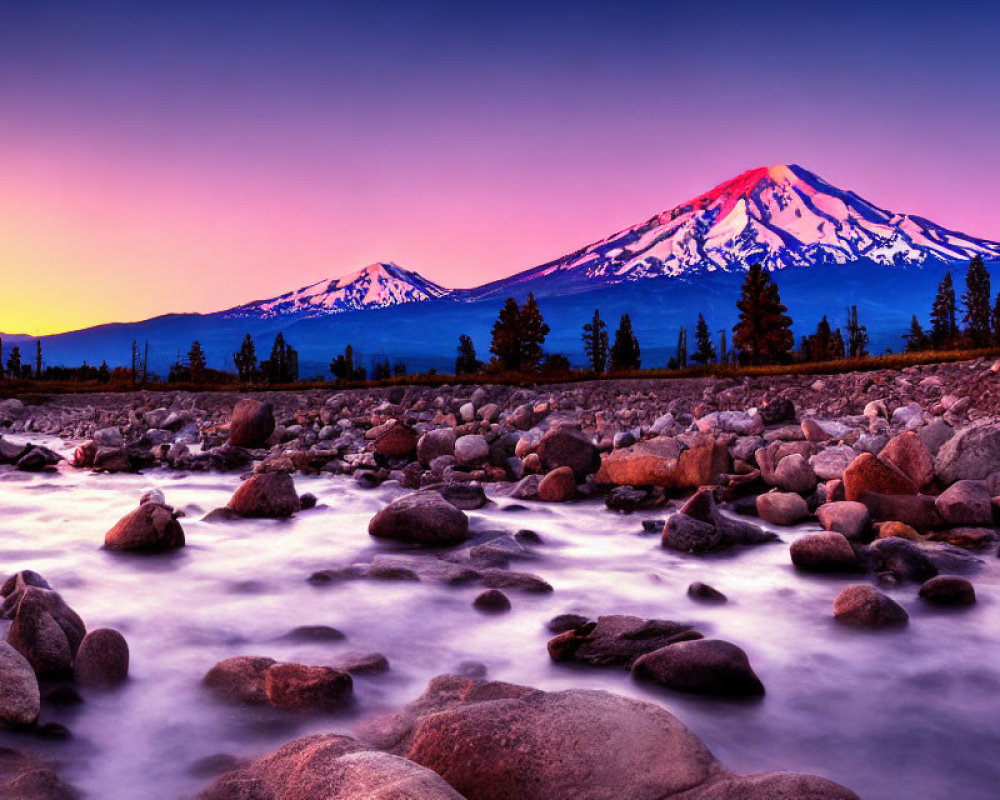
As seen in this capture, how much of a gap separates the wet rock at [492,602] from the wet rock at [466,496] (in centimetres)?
383

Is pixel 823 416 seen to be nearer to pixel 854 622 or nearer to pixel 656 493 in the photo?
pixel 656 493

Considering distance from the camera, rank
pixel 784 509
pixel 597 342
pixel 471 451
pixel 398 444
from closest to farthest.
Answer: pixel 784 509, pixel 471 451, pixel 398 444, pixel 597 342

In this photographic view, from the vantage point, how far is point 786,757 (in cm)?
317

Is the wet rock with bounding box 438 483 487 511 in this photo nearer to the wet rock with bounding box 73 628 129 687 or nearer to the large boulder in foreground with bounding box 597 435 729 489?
the large boulder in foreground with bounding box 597 435 729 489

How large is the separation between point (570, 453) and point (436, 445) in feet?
9.68

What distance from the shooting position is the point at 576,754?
8.65ft

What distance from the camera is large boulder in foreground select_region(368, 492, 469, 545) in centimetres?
710

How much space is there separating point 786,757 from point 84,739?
313 centimetres

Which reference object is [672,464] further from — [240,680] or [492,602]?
[240,680]

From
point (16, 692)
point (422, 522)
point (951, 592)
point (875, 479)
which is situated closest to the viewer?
point (16, 692)

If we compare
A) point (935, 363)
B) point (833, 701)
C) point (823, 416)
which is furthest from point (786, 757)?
point (935, 363)

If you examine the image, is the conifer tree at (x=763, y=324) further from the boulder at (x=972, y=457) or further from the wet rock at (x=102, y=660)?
the wet rock at (x=102, y=660)

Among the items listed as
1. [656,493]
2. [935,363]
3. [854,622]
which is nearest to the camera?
[854,622]

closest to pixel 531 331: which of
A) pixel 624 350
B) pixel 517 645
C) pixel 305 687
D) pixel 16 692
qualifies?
pixel 624 350
